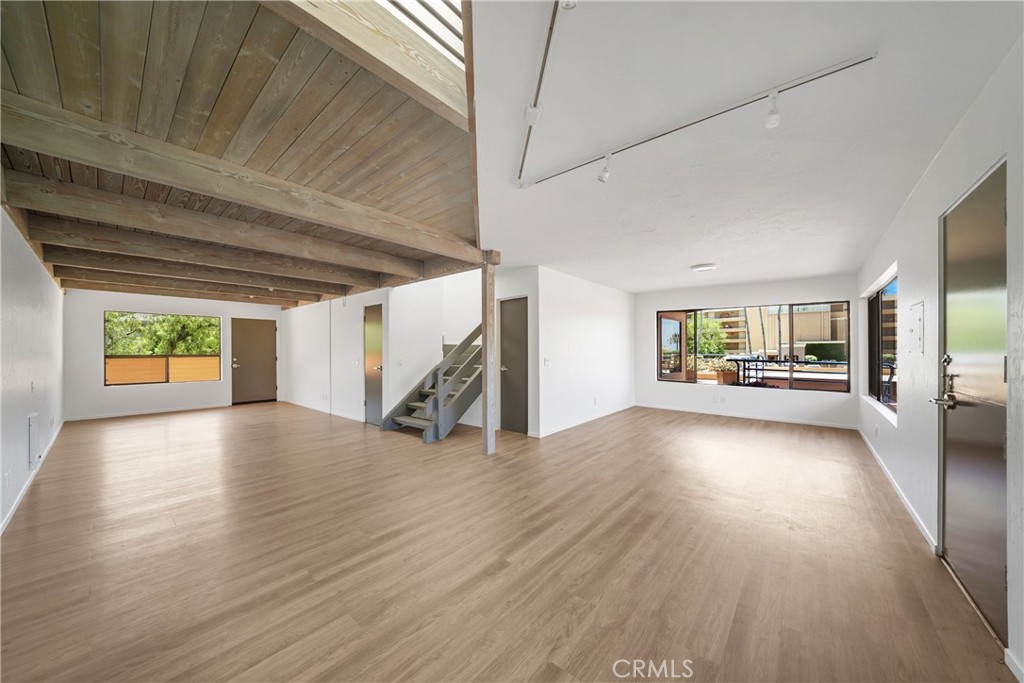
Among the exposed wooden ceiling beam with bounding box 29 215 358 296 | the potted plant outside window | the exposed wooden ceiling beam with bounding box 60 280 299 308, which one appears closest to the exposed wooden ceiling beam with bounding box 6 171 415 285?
the exposed wooden ceiling beam with bounding box 29 215 358 296

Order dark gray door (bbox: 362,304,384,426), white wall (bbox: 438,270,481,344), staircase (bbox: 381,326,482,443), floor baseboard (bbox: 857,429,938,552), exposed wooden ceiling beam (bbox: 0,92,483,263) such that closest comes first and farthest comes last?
1. exposed wooden ceiling beam (bbox: 0,92,483,263)
2. floor baseboard (bbox: 857,429,938,552)
3. staircase (bbox: 381,326,482,443)
4. dark gray door (bbox: 362,304,384,426)
5. white wall (bbox: 438,270,481,344)

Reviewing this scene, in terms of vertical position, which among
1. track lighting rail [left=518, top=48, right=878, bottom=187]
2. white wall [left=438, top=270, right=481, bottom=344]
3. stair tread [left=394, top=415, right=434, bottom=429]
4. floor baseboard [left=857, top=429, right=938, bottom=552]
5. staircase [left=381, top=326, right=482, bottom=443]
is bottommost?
floor baseboard [left=857, top=429, right=938, bottom=552]

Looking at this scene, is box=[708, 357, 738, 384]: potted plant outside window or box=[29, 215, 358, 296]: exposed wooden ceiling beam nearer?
box=[29, 215, 358, 296]: exposed wooden ceiling beam

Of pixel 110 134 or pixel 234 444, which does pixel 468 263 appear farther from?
pixel 234 444

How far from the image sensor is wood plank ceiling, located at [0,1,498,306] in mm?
1628

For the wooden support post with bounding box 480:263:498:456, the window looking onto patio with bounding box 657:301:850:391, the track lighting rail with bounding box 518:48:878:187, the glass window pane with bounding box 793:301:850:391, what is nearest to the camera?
the track lighting rail with bounding box 518:48:878:187

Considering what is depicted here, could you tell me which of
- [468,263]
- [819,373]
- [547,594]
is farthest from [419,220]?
[819,373]

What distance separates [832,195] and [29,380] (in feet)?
24.5

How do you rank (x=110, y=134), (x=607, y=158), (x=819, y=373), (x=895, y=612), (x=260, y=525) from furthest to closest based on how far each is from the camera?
(x=819, y=373) < (x=260, y=525) < (x=607, y=158) < (x=110, y=134) < (x=895, y=612)

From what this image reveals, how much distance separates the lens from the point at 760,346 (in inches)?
279

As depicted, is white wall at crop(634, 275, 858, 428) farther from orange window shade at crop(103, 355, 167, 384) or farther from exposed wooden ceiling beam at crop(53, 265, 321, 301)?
orange window shade at crop(103, 355, 167, 384)

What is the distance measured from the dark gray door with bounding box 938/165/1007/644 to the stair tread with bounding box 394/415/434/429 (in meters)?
4.89

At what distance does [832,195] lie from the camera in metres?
2.84

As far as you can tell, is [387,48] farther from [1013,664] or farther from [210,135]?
[1013,664]
